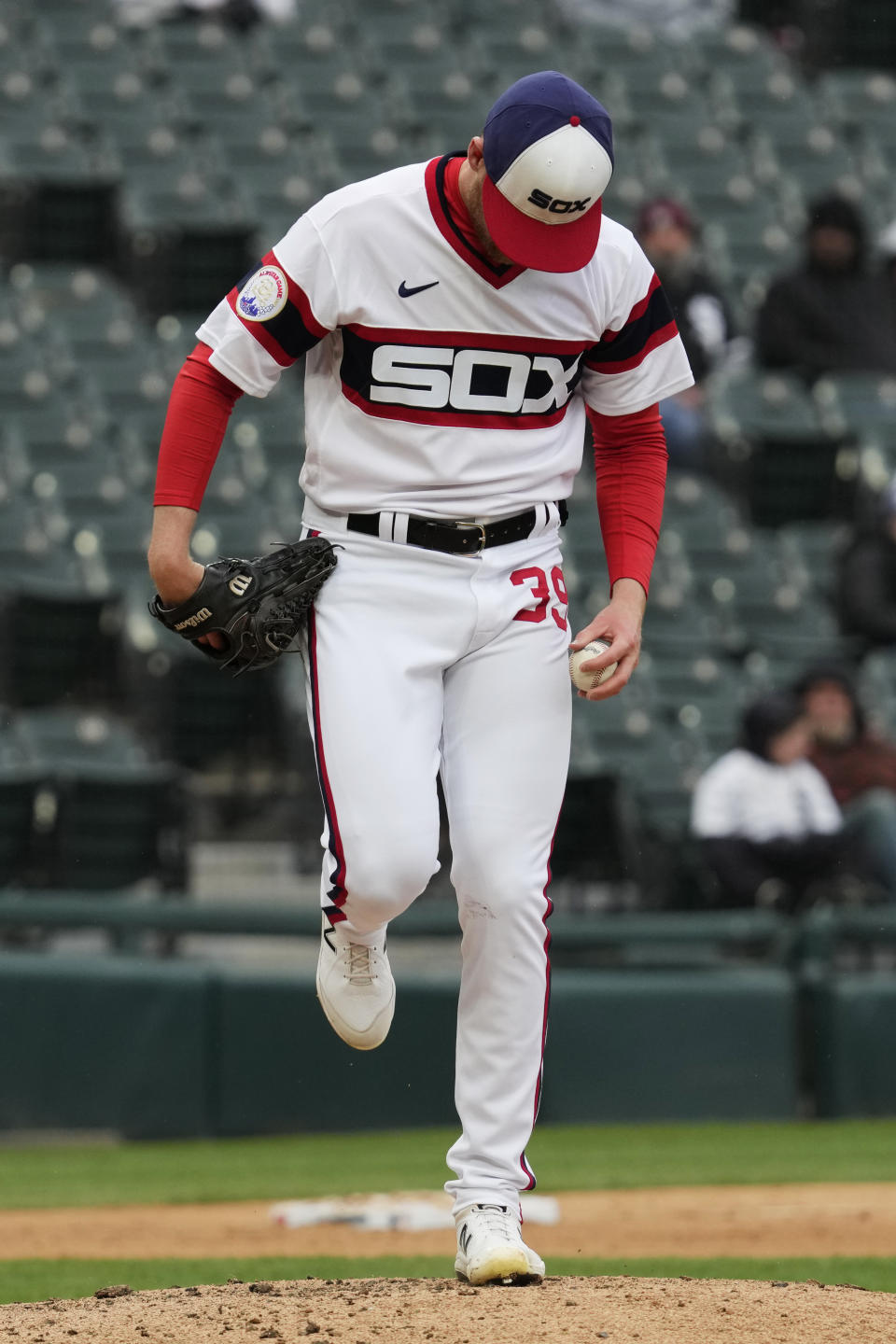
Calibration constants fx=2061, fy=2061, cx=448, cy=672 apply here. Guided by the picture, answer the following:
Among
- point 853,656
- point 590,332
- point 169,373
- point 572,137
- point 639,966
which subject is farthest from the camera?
point 169,373

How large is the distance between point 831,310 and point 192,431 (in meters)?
7.55

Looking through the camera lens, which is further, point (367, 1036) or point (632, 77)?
point (632, 77)

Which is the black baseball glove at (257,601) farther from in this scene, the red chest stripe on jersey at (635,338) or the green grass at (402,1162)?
the green grass at (402,1162)

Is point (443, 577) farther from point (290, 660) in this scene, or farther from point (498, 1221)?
point (290, 660)

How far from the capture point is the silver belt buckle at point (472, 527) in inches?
131

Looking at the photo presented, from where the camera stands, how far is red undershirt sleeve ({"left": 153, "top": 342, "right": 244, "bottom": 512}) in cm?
325

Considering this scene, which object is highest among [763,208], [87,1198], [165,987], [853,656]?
[763,208]

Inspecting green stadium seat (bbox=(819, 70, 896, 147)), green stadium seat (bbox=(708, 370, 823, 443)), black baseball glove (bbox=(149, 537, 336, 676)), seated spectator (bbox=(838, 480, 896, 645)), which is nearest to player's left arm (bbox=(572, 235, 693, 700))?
black baseball glove (bbox=(149, 537, 336, 676))

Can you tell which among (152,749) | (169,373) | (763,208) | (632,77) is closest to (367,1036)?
(152,749)

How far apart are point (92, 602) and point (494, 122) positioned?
5.17 m

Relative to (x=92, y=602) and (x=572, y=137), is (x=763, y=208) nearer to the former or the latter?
(x=92, y=602)

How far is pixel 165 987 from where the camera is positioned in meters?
6.82

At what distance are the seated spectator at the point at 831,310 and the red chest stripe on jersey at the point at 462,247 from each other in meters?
6.97

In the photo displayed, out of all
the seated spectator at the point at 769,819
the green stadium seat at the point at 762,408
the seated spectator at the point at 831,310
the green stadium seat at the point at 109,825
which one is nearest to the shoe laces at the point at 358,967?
the green stadium seat at the point at 109,825
